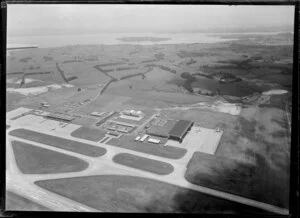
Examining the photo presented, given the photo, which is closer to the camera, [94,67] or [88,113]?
[88,113]

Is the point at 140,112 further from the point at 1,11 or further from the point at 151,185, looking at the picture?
the point at 1,11

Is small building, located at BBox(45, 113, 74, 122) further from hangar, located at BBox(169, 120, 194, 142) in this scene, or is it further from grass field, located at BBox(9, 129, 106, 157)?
hangar, located at BBox(169, 120, 194, 142)

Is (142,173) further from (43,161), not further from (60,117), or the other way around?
(60,117)

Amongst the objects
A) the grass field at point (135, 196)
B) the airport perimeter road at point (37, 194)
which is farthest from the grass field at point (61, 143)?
the airport perimeter road at point (37, 194)

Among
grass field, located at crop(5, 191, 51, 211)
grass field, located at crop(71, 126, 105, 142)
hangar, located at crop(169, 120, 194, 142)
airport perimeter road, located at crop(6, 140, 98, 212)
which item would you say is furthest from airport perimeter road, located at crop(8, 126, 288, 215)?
hangar, located at crop(169, 120, 194, 142)

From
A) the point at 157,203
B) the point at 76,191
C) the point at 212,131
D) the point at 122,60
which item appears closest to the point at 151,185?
the point at 157,203

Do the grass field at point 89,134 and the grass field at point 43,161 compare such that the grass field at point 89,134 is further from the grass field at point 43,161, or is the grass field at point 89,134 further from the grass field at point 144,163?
the grass field at point 144,163
